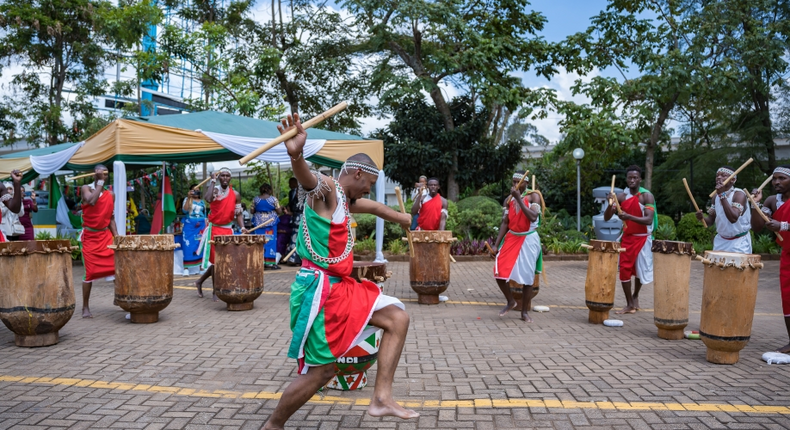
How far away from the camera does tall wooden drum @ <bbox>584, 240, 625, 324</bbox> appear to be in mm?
7000

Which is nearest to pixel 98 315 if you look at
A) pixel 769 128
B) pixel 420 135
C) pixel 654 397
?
pixel 654 397

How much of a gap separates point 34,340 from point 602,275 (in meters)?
6.26

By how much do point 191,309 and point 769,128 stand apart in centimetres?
1734

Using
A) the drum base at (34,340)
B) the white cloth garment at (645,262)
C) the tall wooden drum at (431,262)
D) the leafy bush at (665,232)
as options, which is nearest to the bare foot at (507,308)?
the tall wooden drum at (431,262)

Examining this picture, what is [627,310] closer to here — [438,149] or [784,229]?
[784,229]

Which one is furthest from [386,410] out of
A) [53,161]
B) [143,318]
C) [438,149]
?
[438,149]

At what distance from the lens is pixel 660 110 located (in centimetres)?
1720

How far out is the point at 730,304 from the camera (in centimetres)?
517

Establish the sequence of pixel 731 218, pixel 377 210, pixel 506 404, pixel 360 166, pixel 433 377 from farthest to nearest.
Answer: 1. pixel 731 218
2. pixel 433 377
3. pixel 506 404
4. pixel 377 210
5. pixel 360 166

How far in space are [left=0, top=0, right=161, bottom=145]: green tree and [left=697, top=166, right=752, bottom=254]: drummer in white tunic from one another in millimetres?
16464

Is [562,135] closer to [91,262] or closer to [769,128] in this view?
[769,128]

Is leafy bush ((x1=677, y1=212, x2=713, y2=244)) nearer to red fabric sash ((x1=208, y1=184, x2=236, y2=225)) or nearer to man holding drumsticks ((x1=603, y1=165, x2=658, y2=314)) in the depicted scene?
man holding drumsticks ((x1=603, y1=165, x2=658, y2=314))

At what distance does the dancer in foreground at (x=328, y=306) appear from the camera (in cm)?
341

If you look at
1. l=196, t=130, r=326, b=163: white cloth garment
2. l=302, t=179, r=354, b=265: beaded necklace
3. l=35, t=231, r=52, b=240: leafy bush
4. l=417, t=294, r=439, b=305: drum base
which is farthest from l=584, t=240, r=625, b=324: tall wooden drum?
l=35, t=231, r=52, b=240: leafy bush
